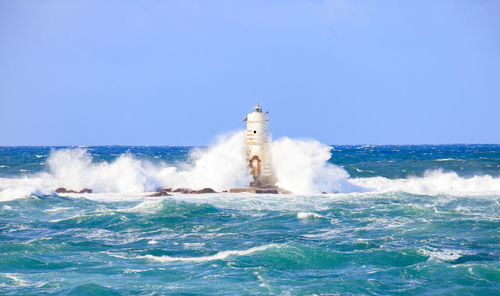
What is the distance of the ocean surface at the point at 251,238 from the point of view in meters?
12.4

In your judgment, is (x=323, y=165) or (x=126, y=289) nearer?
(x=126, y=289)

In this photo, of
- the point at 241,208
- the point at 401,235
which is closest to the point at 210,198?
the point at 241,208

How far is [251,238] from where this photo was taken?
1727 cm

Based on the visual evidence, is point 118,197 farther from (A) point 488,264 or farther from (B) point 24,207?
(A) point 488,264

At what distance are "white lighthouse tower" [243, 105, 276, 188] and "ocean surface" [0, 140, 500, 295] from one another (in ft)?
2.55

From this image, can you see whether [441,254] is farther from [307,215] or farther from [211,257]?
[307,215]

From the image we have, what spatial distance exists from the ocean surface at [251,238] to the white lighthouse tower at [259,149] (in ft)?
2.55

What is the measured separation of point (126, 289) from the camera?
38.9 ft

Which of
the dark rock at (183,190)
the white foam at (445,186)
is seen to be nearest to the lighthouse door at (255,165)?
the dark rock at (183,190)

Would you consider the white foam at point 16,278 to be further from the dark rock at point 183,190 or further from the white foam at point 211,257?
the dark rock at point 183,190

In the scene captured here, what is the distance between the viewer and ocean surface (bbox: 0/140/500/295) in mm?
12352

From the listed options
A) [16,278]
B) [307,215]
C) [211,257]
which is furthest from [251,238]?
[16,278]

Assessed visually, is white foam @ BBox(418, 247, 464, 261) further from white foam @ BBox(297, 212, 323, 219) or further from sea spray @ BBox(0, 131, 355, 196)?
sea spray @ BBox(0, 131, 355, 196)

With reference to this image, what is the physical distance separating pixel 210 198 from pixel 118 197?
4267 mm
